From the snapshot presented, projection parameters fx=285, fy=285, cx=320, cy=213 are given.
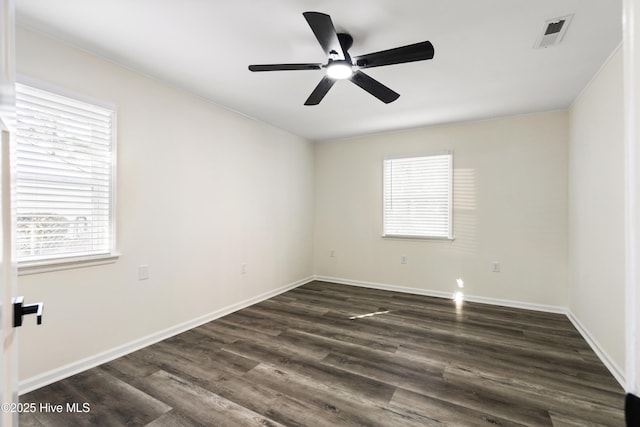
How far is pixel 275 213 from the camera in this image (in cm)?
441

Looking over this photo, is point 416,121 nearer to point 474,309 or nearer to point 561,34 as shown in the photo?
point 561,34

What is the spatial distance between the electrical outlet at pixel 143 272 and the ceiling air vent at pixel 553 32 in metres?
3.77

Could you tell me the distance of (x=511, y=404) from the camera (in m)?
1.91

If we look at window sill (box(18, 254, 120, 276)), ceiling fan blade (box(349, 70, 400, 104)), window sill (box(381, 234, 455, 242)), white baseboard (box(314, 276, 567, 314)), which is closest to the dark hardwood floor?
white baseboard (box(314, 276, 567, 314))

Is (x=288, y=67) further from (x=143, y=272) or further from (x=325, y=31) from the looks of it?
(x=143, y=272)

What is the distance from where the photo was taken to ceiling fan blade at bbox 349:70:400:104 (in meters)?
2.22

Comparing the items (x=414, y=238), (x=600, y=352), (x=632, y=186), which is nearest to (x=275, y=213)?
(x=414, y=238)

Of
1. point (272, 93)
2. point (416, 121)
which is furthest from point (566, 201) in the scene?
point (272, 93)

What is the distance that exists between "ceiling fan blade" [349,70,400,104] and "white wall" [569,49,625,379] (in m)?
1.72

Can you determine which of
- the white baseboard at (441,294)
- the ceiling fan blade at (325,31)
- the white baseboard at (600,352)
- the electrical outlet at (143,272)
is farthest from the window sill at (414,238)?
the electrical outlet at (143,272)

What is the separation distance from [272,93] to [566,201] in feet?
12.6

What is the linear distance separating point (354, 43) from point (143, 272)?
109 inches

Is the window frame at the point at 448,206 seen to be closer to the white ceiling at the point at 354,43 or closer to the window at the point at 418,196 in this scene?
the window at the point at 418,196

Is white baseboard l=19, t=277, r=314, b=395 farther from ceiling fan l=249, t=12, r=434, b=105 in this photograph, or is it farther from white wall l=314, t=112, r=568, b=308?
ceiling fan l=249, t=12, r=434, b=105
